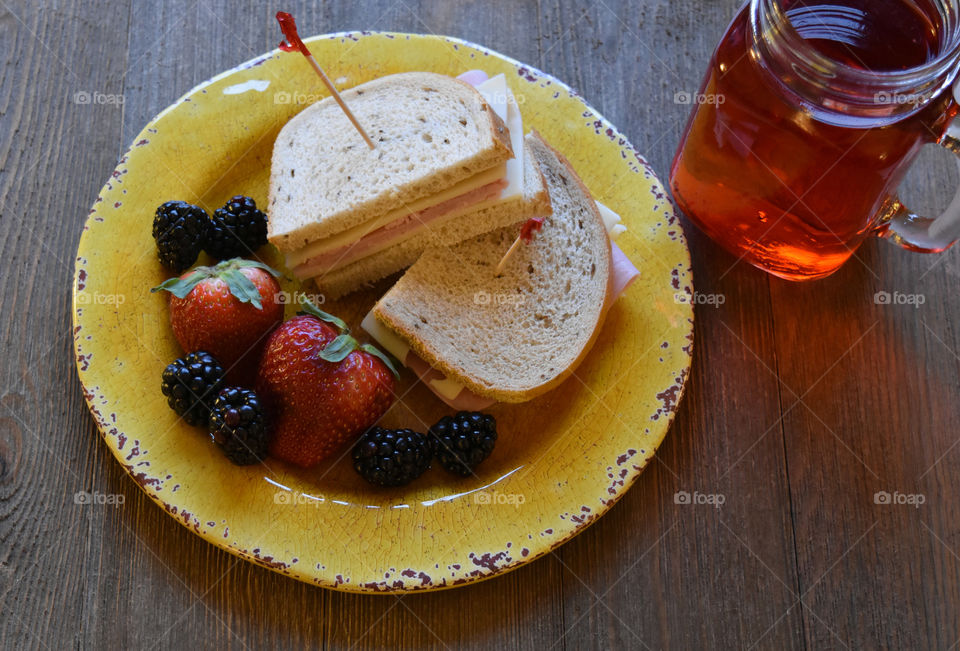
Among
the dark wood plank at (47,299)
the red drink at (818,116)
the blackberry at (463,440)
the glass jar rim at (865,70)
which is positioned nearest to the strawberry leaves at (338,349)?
the blackberry at (463,440)

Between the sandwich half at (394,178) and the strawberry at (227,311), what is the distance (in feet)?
0.59

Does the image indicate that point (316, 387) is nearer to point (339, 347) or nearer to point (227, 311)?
point (339, 347)

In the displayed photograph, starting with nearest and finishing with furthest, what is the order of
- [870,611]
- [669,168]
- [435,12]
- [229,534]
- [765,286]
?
[229,534], [870,611], [765,286], [669,168], [435,12]

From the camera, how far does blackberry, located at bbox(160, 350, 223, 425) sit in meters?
1.66

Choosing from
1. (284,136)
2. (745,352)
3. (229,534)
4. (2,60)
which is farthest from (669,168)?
(2,60)

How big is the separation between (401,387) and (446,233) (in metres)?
0.40

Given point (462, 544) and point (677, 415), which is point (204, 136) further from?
point (677, 415)

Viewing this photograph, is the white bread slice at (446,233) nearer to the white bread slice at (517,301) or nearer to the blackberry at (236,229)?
the white bread slice at (517,301)

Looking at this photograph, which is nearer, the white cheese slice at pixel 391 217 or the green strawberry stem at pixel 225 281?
the green strawberry stem at pixel 225 281

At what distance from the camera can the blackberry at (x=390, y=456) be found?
1.69 m

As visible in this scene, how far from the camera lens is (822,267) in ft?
6.39

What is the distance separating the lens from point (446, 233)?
6.52 feet

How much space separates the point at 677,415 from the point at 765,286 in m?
0.43

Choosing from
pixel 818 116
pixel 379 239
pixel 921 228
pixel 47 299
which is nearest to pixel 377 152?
pixel 379 239
